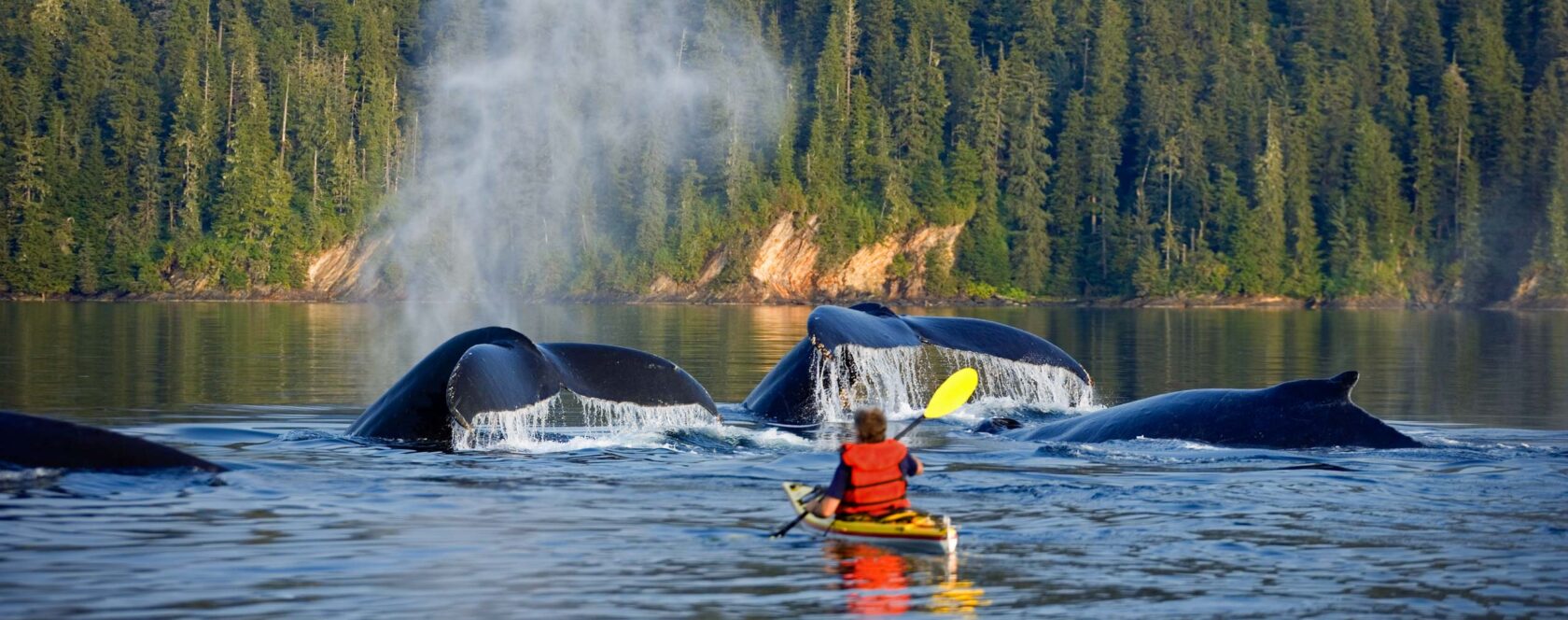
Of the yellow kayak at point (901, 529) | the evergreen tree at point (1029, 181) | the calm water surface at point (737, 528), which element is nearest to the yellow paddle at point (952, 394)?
the calm water surface at point (737, 528)

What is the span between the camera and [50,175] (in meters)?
103

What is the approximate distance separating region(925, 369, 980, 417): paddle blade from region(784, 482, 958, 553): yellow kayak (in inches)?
101

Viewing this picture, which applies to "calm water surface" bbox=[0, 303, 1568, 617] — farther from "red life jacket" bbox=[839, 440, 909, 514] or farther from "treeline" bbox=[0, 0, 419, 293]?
"treeline" bbox=[0, 0, 419, 293]

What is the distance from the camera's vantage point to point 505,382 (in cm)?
1376

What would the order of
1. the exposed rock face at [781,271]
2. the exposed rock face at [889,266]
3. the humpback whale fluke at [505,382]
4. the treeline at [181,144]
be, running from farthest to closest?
1. the exposed rock face at [889,266]
2. the exposed rock face at [781,271]
3. the treeline at [181,144]
4. the humpback whale fluke at [505,382]

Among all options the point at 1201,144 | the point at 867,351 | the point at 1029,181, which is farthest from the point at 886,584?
the point at 1201,144

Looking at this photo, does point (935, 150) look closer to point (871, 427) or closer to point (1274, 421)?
point (1274, 421)

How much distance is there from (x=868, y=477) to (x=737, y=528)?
1.12 m

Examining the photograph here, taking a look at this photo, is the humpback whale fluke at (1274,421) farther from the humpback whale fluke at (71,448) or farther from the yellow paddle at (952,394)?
the humpback whale fluke at (71,448)

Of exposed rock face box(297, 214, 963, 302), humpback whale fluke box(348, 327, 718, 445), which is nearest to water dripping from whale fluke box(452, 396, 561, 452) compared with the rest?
humpback whale fluke box(348, 327, 718, 445)

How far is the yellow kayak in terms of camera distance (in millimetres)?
11070

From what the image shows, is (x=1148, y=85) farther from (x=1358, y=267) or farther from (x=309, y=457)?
(x=309, y=457)

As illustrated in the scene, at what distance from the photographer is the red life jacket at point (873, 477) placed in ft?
37.6

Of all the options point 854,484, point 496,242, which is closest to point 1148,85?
point 496,242
